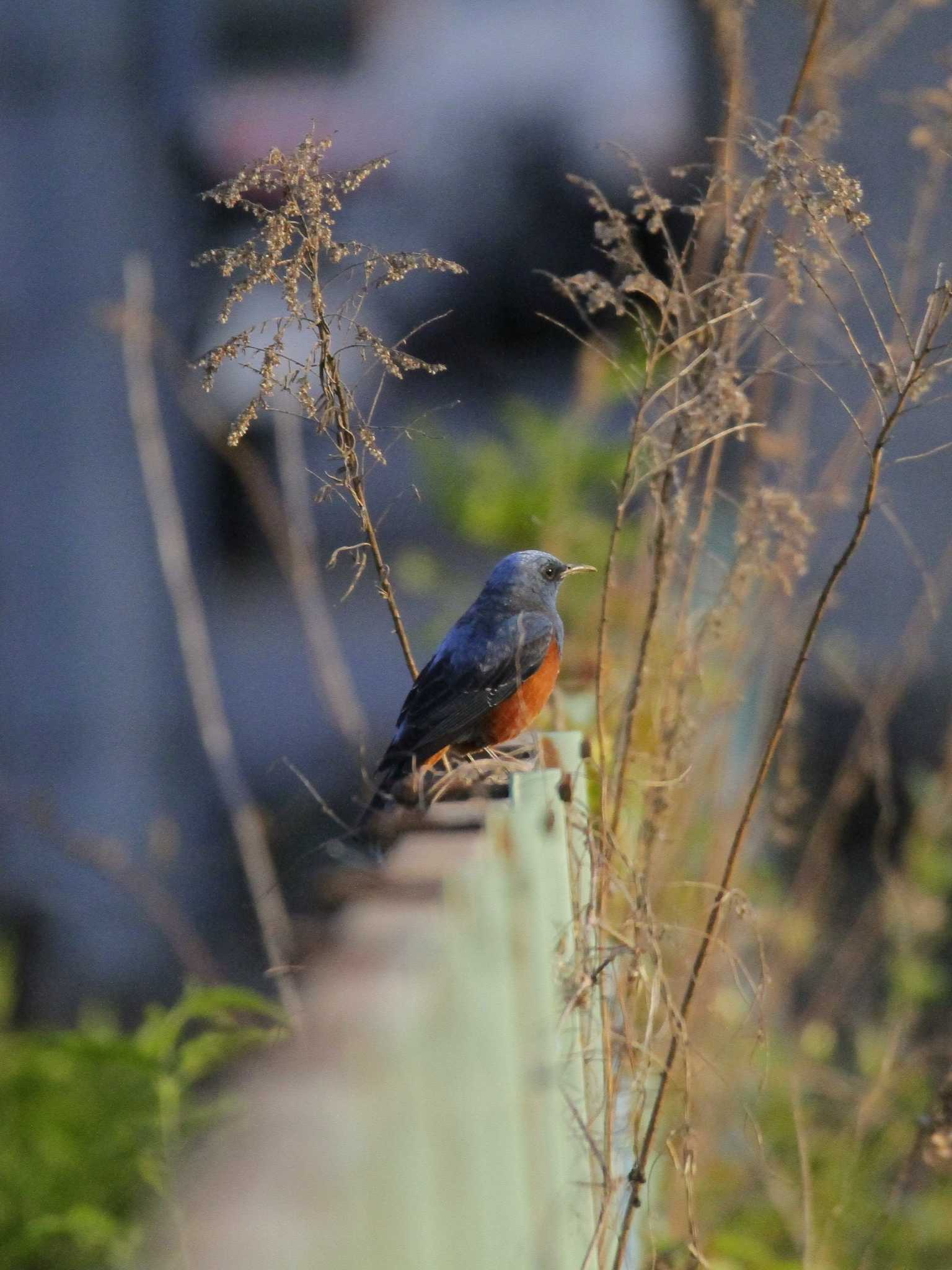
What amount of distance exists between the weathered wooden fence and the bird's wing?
98 cm

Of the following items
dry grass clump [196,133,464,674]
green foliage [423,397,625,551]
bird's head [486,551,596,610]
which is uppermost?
dry grass clump [196,133,464,674]

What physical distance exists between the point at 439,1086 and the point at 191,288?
270 inches

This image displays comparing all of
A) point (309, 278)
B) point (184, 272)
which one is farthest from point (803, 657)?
point (184, 272)

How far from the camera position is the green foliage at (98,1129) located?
290 centimetres

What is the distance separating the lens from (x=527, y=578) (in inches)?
141

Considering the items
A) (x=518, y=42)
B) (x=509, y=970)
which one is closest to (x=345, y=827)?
(x=509, y=970)

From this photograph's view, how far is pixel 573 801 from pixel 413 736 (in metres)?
1.10

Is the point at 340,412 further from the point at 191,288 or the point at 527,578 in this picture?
the point at 191,288

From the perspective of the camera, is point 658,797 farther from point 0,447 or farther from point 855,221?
point 0,447

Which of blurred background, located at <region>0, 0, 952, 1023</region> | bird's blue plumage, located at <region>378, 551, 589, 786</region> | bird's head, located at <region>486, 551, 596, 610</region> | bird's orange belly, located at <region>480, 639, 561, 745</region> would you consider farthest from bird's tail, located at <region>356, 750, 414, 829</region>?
blurred background, located at <region>0, 0, 952, 1023</region>

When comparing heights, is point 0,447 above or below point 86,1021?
above

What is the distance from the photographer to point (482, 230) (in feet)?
25.8

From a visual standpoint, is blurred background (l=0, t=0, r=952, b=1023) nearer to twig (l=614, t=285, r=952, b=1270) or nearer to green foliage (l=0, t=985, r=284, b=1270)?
green foliage (l=0, t=985, r=284, b=1270)

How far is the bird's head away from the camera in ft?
11.7
